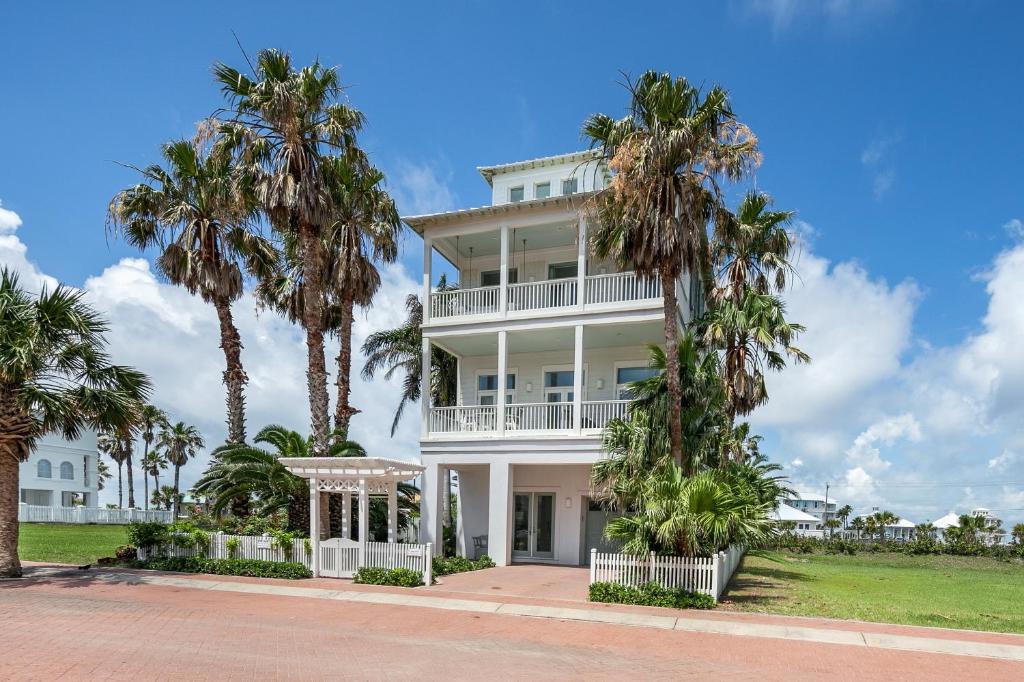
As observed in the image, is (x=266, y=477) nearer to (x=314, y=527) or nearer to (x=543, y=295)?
(x=314, y=527)

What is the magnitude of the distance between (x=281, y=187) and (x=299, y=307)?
271 inches

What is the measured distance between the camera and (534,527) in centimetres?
2330

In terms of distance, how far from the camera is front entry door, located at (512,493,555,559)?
75.8 ft

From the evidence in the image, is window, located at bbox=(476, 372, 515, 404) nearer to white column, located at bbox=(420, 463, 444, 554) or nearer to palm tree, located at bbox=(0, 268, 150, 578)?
white column, located at bbox=(420, 463, 444, 554)

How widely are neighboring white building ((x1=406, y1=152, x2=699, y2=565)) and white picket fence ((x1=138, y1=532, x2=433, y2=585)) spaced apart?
4.59m

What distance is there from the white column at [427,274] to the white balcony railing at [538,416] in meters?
4.12

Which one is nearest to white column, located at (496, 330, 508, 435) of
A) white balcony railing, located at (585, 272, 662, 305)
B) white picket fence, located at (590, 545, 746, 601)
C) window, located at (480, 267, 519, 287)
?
white balcony railing, located at (585, 272, 662, 305)

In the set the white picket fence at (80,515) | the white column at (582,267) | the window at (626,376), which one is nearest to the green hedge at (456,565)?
the window at (626,376)

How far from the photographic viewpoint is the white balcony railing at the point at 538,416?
21375 mm

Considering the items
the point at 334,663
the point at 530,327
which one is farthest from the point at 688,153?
the point at 334,663

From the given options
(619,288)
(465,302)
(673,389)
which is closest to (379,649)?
(673,389)

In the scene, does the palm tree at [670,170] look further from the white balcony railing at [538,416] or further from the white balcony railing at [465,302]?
the white balcony railing at [465,302]

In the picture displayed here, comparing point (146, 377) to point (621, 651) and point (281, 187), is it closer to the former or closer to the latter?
point (281, 187)

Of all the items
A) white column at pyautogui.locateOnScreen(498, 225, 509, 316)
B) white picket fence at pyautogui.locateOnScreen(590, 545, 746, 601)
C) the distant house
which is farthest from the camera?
the distant house
